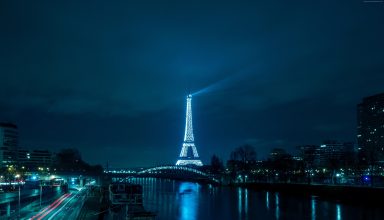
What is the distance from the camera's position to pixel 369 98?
552 ft

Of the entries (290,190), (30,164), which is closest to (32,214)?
(290,190)

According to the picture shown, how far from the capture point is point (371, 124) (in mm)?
163750

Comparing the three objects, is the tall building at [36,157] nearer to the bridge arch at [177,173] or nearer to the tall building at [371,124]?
the bridge arch at [177,173]

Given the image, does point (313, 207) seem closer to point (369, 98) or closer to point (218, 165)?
point (218, 165)

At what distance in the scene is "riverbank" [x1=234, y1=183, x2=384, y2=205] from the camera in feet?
205

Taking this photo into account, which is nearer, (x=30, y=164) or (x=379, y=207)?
(x=379, y=207)

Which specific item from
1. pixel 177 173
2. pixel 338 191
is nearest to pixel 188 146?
pixel 177 173

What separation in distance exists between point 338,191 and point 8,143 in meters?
112

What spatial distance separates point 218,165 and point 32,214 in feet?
398

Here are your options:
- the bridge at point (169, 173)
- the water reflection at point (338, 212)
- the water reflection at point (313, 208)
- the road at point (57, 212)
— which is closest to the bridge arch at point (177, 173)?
the bridge at point (169, 173)

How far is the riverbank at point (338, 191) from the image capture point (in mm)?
62444

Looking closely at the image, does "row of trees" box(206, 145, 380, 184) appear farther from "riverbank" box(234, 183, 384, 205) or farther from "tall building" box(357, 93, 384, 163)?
"tall building" box(357, 93, 384, 163)

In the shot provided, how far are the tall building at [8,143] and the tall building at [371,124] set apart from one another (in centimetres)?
11284

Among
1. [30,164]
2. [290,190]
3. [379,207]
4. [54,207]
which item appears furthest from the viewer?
[30,164]
